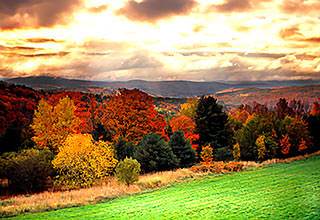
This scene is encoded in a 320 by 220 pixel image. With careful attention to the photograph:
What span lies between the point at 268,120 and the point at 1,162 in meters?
37.5

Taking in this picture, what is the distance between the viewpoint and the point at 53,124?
162ft

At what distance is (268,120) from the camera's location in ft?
189

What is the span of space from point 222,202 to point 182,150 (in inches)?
830

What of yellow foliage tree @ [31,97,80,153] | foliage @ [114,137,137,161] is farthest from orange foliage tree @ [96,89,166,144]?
foliage @ [114,137,137,161]

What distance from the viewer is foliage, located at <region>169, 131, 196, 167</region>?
46.8 metres

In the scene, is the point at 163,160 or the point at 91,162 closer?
the point at 91,162

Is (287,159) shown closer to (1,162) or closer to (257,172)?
(257,172)

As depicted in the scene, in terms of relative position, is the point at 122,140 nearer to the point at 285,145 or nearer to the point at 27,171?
the point at 27,171

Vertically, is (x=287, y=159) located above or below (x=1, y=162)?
below

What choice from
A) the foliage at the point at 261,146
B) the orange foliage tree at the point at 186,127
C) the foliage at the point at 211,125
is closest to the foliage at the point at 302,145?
the foliage at the point at 261,146

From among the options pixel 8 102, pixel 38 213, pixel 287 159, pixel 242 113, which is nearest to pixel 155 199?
pixel 38 213

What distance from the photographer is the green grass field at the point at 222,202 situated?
72.4 ft

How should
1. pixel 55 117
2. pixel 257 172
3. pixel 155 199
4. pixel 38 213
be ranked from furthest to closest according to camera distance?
pixel 55 117 → pixel 257 172 → pixel 155 199 → pixel 38 213

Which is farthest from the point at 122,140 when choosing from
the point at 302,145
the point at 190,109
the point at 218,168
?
the point at 302,145
